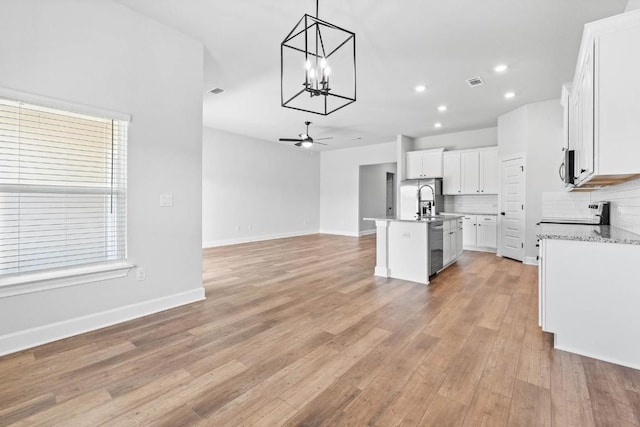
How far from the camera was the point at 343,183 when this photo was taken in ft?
33.5

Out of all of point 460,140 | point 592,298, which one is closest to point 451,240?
point 592,298

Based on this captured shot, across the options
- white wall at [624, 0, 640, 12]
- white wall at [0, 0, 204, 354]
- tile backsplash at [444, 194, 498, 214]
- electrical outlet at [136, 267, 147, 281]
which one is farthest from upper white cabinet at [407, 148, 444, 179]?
electrical outlet at [136, 267, 147, 281]

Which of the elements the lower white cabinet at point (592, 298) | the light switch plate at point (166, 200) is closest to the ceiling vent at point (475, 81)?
the lower white cabinet at point (592, 298)

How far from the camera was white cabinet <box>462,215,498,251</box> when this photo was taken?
6.50m

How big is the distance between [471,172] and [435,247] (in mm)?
3604

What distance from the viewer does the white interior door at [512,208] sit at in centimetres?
553

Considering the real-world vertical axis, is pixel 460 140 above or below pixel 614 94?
above

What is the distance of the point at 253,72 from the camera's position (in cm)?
429

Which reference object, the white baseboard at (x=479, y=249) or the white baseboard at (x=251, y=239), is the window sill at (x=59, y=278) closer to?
the white baseboard at (x=251, y=239)

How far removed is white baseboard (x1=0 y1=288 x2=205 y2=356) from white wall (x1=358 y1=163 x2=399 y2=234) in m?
7.45

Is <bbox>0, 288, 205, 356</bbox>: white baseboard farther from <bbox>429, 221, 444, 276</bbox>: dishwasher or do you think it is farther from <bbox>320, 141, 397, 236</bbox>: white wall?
<bbox>320, 141, 397, 236</bbox>: white wall

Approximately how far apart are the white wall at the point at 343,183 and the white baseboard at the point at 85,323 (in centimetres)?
722

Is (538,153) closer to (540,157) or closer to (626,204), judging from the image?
(540,157)

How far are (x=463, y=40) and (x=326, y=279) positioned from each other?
138 inches
